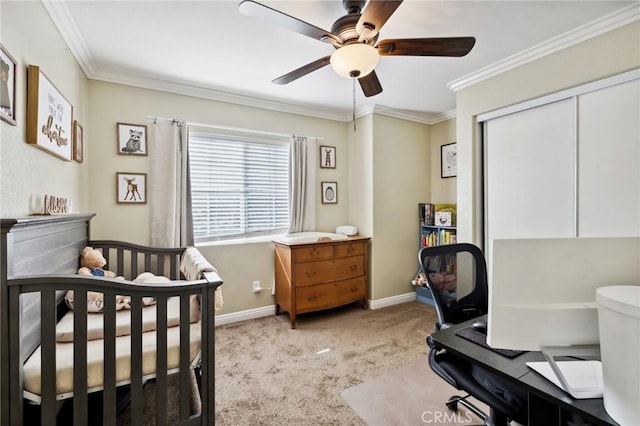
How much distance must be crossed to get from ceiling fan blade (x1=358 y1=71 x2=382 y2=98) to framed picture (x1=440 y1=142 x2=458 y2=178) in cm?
208

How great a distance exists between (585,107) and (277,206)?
282cm

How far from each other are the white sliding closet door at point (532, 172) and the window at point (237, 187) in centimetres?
214

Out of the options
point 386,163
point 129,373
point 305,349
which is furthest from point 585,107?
point 129,373

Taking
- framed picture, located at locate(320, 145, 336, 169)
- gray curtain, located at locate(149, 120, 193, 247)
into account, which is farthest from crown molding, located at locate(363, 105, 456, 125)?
gray curtain, located at locate(149, 120, 193, 247)

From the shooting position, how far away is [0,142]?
4.14 ft

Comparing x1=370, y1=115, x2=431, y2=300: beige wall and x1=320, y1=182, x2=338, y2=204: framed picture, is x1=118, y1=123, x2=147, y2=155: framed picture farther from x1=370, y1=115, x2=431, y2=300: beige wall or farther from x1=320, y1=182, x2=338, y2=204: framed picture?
x1=370, y1=115, x2=431, y2=300: beige wall

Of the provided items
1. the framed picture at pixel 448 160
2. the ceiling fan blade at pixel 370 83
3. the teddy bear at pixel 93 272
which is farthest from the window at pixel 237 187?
the framed picture at pixel 448 160

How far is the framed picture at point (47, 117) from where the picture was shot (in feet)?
4.94

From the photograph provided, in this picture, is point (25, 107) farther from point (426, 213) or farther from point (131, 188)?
point (426, 213)

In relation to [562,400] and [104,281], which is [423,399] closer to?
[562,400]

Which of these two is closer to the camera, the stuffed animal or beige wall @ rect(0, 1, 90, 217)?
beige wall @ rect(0, 1, 90, 217)

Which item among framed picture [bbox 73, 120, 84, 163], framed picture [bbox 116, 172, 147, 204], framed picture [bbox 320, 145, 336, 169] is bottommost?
framed picture [bbox 116, 172, 147, 204]

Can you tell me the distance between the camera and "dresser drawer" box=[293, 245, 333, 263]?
9.95ft

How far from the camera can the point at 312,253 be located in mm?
3117
